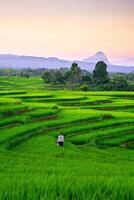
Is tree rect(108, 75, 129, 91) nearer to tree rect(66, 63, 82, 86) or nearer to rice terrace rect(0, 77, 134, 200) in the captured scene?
tree rect(66, 63, 82, 86)

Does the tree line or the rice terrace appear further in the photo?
the tree line

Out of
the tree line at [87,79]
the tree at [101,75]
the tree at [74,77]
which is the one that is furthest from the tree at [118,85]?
the tree at [74,77]

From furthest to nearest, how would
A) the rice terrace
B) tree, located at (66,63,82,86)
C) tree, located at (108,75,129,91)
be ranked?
tree, located at (66,63,82,86)
tree, located at (108,75,129,91)
the rice terrace

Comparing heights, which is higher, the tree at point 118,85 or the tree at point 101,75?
the tree at point 101,75

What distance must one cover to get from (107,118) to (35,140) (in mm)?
11508

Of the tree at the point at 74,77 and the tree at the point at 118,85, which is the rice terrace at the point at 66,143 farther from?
the tree at the point at 74,77

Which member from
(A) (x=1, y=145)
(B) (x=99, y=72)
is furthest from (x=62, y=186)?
(B) (x=99, y=72)

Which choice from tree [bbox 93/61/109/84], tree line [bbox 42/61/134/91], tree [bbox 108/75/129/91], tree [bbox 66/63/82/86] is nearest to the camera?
tree [bbox 108/75/129/91]

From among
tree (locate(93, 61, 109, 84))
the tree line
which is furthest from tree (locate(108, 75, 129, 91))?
tree (locate(93, 61, 109, 84))

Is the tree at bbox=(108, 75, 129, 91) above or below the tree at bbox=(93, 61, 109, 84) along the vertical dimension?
below

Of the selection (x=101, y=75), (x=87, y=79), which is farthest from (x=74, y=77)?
(x=101, y=75)

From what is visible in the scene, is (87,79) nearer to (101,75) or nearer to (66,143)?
(101,75)

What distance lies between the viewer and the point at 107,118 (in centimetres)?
3512

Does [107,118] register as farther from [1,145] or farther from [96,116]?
[1,145]
